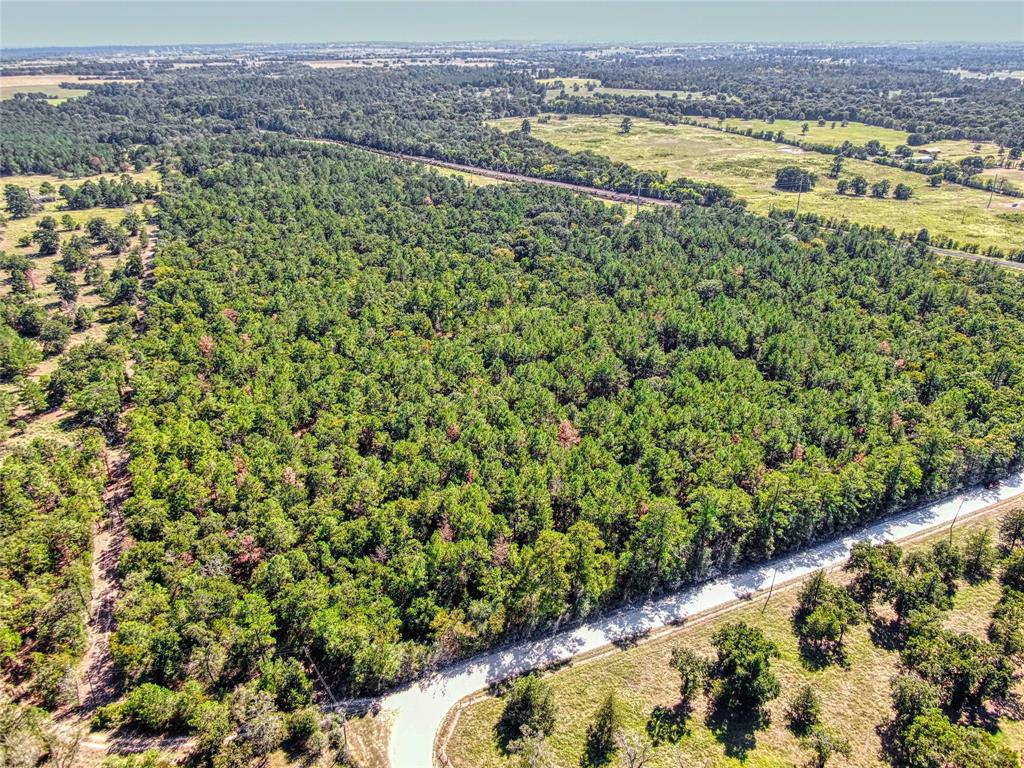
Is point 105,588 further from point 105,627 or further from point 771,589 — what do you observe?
point 771,589

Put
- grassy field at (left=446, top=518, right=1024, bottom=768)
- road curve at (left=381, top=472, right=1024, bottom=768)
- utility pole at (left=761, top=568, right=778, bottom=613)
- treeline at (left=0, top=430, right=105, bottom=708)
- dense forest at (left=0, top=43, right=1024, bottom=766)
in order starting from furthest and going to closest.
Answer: utility pole at (left=761, top=568, right=778, bottom=613), dense forest at (left=0, top=43, right=1024, bottom=766), treeline at (left=0, top=430, right=105, bottom=708), road curve at (left=381, top=472, right=1024, bottom=768), grassy field at (left=446, top=518, right=1024, bottom=768)

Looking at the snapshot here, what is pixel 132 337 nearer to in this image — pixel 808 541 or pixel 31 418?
pixel 31 418

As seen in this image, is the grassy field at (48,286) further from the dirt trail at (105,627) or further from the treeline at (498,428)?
the treeline at (498,428)

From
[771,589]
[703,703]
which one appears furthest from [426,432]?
[771,589]

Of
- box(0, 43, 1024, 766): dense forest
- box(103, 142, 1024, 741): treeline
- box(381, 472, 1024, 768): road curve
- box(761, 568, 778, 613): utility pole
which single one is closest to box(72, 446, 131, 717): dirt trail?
box(0, 43, 1024, 766): dense forest

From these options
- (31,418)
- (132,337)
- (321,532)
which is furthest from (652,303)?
(31,418)

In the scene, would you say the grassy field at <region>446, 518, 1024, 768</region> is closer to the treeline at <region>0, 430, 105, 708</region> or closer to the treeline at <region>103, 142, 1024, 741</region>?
the treeline at <region>103, 142, 1024, 741</region>

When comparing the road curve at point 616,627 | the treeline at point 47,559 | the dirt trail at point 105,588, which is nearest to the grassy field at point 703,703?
the road curve at point 616,627
